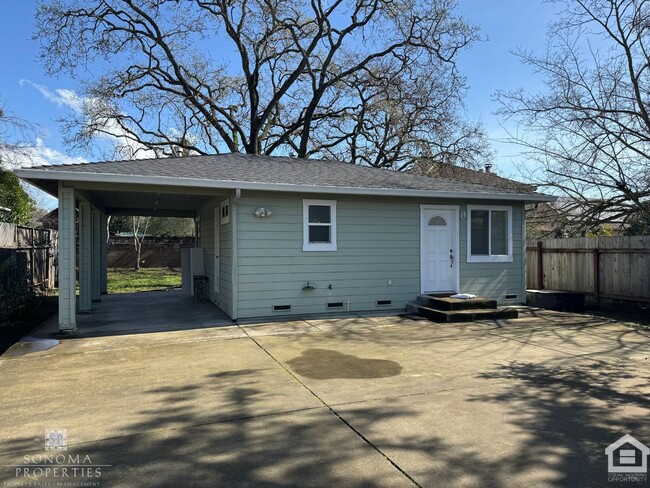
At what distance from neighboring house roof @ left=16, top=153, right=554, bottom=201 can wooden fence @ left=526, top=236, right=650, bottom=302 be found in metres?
1.94

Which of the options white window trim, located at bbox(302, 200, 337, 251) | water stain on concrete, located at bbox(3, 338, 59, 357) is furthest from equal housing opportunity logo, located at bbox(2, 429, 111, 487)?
white window trim, located at bbox(302, 200, 337, 251)

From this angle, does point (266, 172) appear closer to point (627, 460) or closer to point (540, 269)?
point (627, 460)

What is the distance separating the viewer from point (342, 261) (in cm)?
886

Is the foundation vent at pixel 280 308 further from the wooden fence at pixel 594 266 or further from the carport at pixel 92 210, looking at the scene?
the wooden fence at pixel 594 266

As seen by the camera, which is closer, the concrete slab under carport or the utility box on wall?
the concrete slab under carport

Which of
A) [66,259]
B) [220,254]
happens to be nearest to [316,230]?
[220,254]

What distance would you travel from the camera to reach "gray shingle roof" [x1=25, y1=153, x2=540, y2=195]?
754 centimetres

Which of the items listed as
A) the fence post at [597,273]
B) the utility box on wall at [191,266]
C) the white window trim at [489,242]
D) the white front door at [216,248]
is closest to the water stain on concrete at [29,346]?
the white front door at [216,248]

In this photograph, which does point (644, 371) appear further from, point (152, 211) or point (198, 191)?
point (152, 211)

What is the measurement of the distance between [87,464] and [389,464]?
6.32 feet

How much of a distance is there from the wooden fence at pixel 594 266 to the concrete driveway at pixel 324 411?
13.4 ft

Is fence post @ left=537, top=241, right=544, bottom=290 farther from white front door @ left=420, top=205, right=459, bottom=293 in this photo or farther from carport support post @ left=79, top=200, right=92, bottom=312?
carport support post @ left=79, top=200, right=92, bottom=312

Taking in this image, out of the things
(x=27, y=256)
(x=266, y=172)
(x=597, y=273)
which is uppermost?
(x=266, y=172)

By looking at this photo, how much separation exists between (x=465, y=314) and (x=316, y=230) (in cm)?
326
